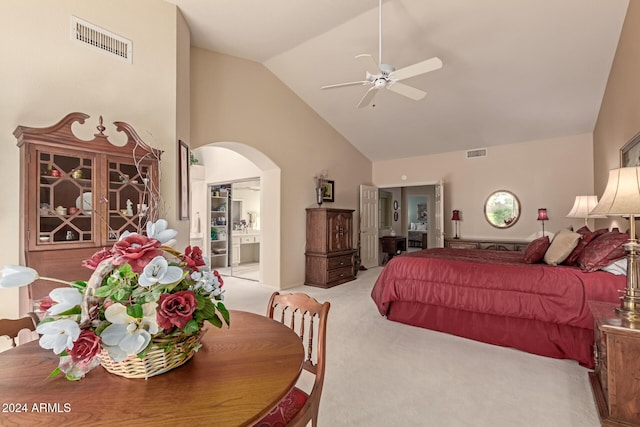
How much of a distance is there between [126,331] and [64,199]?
1.97 m

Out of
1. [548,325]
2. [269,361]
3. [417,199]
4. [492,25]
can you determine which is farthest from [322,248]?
[417,199]

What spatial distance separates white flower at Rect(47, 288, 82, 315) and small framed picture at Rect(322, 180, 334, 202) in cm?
523

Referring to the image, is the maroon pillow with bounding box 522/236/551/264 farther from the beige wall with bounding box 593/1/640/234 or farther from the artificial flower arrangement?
the artificial flower arrangement

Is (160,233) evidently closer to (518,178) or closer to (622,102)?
(622,102)

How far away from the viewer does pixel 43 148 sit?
7.00ft

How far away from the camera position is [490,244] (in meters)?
5.82

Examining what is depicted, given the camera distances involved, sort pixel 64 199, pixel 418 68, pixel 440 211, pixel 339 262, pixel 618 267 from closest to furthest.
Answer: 1. pixel 64 199
2. pixel 618 267
3. pixel 418 68
4. pixel 339 262
5. pixel 440 211

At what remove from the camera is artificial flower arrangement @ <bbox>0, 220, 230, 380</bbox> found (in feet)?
2.76

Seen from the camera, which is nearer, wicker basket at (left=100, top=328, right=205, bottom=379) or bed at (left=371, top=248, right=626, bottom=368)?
wicker basket at (left=100, top=328, right=205, bottom=379)

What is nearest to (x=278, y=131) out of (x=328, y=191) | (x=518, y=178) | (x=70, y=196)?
(x=328, y=191)

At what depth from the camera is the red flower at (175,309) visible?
0.91 meters

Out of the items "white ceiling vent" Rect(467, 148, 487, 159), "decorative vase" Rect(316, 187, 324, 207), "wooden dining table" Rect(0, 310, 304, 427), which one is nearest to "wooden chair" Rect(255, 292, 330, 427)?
"wooden dining table" Rect(0, 310, 304, 427)

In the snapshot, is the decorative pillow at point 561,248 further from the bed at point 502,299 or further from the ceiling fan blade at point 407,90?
the ceiling fan blade at point 407,90

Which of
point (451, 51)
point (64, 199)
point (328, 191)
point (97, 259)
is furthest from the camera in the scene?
point (328, 191)
